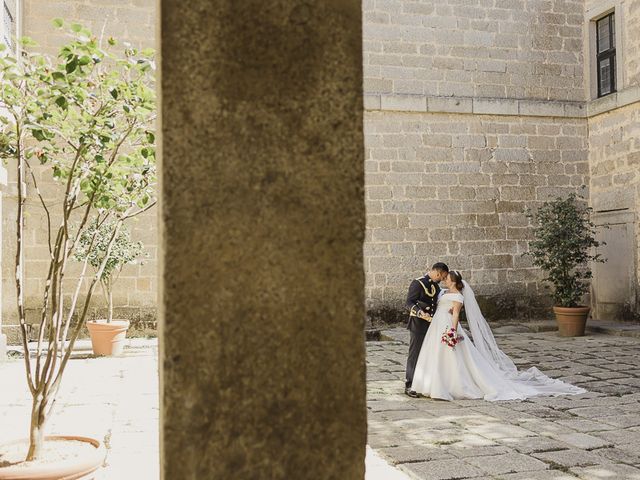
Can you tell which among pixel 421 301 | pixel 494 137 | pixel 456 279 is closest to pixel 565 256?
pixel 494 137

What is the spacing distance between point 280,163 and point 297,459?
2.19 ft

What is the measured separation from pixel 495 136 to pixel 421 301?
21.3ft

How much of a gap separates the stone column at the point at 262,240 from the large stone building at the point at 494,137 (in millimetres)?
10279

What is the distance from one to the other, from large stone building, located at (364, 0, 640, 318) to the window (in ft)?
0.09

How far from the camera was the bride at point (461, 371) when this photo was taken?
6.51 m

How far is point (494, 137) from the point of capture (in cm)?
1245

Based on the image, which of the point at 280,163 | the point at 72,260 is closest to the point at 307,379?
the point at 280,163

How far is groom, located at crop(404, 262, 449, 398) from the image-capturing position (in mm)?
6913

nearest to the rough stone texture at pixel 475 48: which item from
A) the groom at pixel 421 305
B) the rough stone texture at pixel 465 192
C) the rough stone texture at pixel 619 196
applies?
the rough stone texture at pixel 465 192

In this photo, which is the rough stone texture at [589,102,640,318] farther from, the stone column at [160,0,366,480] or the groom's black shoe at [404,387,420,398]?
the stone column at [160,0,366,480]

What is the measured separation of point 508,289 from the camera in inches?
486

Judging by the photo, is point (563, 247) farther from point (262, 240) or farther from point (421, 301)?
point (262, 240)

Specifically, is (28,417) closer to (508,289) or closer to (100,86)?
(100,86)

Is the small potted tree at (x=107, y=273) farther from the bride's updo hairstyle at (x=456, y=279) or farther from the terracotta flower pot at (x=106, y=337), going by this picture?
the bride's updo hairstyle at (x=456, y=279)
